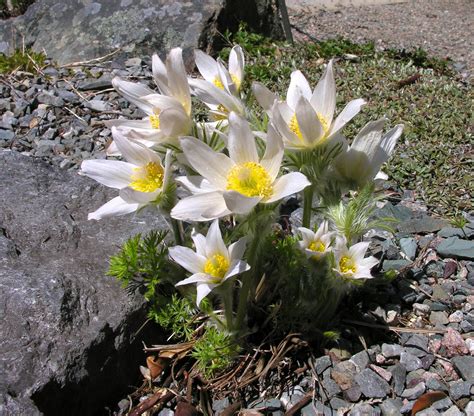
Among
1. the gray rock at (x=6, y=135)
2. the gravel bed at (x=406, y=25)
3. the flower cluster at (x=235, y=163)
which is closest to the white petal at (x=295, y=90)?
the flower cluster at (x=235, y=163)

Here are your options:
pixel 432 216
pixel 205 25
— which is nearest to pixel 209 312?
pixel 432 216

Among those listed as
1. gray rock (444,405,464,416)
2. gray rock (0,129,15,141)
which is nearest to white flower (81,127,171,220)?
gray rock (444,405,464,416)

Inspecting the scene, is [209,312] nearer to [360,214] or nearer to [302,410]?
[302,410]

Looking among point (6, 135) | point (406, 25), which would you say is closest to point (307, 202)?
point (6, 135)

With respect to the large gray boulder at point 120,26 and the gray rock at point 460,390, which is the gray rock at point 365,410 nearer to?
the gray rock at point 460,390

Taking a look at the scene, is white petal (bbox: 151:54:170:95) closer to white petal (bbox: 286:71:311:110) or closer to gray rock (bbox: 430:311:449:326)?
white petal (bbox: 286:71:311:110)

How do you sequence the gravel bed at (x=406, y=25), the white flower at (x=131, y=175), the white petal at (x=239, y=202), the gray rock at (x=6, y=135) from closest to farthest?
the white petal at (x=239, y=202) < the white flower at (x=131, y=175) < the gray rock at (x=6, y=135) < the gravel bed at (x=406, y=25)
